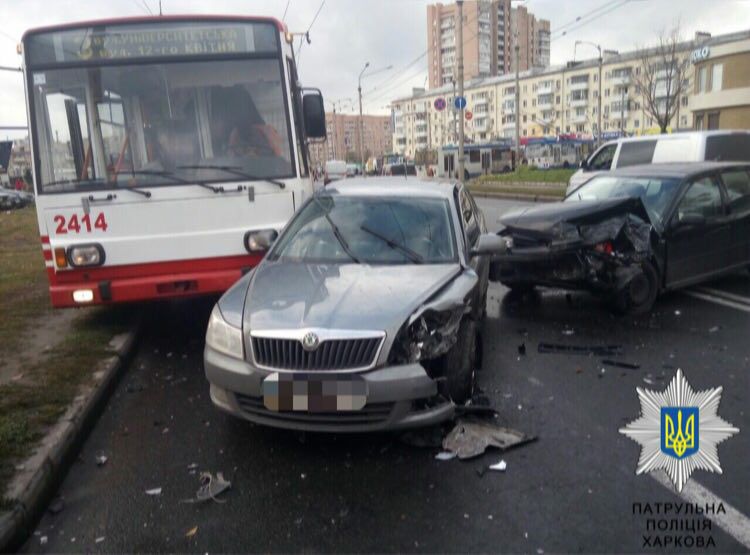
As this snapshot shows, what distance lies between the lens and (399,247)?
17.9ft

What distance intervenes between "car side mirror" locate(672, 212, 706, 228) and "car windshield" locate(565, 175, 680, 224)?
0.19 m

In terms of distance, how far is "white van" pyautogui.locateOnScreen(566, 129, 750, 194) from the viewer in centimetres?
1413

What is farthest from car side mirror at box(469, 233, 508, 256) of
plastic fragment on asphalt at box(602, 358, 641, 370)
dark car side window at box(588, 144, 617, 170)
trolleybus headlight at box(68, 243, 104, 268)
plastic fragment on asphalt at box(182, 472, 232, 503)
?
dark car side window at box(588, 144, 617, 170)

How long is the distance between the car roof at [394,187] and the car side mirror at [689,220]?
111 inches

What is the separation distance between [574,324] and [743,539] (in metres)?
4.26

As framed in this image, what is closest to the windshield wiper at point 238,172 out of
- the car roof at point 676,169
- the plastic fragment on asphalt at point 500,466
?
the plastic fragment on asphalt at point 500,466

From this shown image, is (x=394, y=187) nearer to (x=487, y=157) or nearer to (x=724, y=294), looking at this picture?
(x=724, y=294)

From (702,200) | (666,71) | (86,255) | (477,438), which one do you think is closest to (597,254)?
(702,200)

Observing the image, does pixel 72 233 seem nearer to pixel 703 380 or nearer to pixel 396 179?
pixel 396 179

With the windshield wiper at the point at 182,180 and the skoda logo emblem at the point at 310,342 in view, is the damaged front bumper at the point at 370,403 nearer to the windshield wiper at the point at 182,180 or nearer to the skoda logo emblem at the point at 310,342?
the skoda logo emblem at the point at 310,342

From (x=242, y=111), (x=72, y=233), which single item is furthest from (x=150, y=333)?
(x=242, y=111)

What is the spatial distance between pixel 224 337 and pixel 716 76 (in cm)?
5211

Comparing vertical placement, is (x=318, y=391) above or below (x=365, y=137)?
Result: below

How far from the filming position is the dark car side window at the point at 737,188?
851 cm
